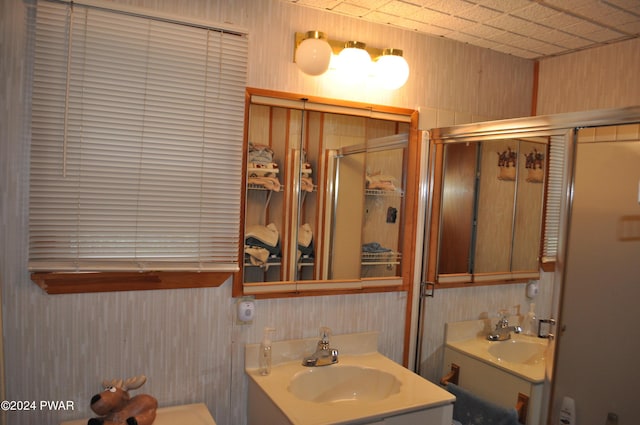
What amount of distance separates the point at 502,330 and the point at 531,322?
0.63 feet

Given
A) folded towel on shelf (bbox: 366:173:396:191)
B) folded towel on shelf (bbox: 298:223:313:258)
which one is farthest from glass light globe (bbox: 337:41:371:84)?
folded towel on shelf (bbox: 298:223:313:258)

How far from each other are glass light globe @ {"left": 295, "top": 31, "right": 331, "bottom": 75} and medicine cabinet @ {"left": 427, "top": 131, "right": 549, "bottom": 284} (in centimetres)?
72

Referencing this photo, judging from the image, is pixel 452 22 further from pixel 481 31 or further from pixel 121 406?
pixel 121 406

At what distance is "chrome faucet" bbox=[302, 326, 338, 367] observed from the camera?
6.57 ft

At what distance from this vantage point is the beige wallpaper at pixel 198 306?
1572 millimetres

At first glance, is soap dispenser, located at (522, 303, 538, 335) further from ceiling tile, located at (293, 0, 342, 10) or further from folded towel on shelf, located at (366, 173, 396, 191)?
ceiling tile, located at (293, 0, 342, 10)

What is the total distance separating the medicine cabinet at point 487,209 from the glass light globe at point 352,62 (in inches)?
20.1

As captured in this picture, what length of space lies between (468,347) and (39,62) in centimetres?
200

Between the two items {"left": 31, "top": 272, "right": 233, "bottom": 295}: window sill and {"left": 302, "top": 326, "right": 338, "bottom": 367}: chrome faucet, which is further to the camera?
{"left": 302, "top": 326, "right": 338, "bottom": 367}: chrome faucet

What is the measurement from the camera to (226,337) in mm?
1907

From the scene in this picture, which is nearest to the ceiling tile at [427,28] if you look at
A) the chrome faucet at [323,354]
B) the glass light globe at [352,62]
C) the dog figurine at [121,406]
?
the glass light globe at [352,62]

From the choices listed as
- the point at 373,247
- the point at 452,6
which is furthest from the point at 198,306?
the point at 452,6

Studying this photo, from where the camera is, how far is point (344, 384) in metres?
2.04

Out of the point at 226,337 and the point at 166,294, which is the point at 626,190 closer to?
the point at 226,337
